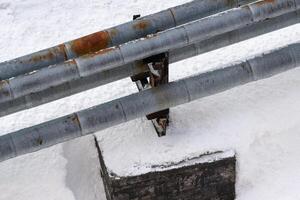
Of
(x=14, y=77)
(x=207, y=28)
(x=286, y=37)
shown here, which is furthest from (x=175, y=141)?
(x=286, y=37)

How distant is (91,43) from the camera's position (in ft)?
13.1

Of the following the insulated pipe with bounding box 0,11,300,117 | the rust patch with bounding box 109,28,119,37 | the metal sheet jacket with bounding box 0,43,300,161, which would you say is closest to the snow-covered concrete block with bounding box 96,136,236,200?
the metal sheet jacket with bounding box 0,43,300,161

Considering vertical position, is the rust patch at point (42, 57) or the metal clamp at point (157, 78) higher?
the rust patch at point (42, 57)

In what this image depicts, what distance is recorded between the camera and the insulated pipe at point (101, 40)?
3953 millimetres

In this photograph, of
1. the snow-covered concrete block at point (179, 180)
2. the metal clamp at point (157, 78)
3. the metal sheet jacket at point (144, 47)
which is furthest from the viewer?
the snow-covered concrete block at point (179, 180)

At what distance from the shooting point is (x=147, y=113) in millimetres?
4164

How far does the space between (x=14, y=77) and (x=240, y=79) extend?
1.62 metres

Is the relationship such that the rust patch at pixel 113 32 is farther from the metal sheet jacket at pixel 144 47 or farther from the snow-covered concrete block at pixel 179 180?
the snow-covered concrete block at pixel 179 180

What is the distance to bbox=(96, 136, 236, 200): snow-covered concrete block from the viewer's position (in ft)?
14.0

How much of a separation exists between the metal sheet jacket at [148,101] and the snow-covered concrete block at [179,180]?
44 centimetres

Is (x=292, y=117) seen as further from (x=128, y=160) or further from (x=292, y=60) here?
(x=128, y=160)

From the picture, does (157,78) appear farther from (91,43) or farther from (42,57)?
(42,57)

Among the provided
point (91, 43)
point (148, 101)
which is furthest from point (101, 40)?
point (148, 101)

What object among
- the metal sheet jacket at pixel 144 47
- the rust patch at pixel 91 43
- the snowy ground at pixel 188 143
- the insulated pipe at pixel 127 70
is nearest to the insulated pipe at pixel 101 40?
the rust patch at pixel 91 43
